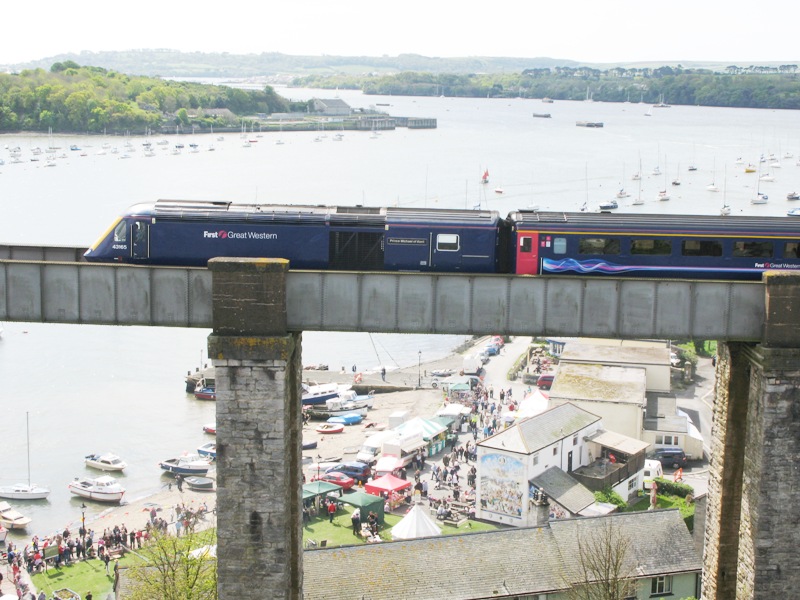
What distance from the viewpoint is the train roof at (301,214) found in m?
21.8

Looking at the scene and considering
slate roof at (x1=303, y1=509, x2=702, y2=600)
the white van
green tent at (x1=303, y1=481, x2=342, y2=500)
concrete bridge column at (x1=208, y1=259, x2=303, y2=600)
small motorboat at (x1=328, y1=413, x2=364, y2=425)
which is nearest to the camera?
concrete bridge column at (x1=208, y1=259, x2=303, y2=600)

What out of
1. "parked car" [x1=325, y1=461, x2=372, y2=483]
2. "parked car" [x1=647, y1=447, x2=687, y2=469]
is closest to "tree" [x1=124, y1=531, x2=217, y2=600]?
"parked car" [x1=325, y1=461, x2=372, y2=483]

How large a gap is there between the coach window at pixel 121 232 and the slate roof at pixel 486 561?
939cm

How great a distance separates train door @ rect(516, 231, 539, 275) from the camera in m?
21.9

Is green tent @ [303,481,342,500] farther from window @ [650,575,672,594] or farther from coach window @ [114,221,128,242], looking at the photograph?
coach window @ [114,221,128,242]

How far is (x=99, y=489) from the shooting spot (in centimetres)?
4538

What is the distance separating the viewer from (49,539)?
38.4 meters

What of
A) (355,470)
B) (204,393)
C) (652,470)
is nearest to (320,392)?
(204,393)

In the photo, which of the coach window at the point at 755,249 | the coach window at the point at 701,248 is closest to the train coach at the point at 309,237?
the coach window at the point at 701,248

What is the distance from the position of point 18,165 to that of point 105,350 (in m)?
97.5

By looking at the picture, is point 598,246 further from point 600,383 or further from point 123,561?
point 600,383

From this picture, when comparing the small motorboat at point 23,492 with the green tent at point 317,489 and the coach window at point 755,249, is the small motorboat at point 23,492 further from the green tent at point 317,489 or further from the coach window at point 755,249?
the coach window at point 755,249

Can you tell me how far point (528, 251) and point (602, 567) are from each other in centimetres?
876

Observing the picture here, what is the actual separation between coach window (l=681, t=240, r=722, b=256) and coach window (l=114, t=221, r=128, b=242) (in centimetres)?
1196
